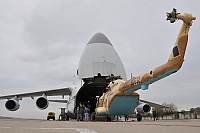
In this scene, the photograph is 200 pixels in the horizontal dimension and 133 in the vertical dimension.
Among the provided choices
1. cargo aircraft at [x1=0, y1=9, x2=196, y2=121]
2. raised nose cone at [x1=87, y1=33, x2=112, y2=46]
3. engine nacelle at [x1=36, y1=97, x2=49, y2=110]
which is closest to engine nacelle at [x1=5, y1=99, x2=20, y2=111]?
cargo aircraft at [x1=0, y1=9, x2=196, y2=121]

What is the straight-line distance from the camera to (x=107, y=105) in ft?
44.3

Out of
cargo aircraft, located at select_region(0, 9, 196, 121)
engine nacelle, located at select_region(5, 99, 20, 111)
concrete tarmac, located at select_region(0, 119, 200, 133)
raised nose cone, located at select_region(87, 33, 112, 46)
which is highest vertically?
raised nose cone, located at select_region(87, 33, 112, 46)

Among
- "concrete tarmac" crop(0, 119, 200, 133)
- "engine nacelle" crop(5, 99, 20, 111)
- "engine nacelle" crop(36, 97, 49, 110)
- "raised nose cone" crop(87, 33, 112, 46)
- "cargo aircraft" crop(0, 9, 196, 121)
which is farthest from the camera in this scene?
"raised nose cone" crop(87, 33, 112, 46)

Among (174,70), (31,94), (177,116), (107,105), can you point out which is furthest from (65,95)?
(174,70)

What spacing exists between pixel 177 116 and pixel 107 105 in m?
15.6

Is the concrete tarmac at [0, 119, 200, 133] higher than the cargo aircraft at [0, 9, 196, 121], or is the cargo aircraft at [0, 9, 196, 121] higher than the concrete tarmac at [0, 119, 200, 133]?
the cargo aircraft at [0, 9, 196, 121]

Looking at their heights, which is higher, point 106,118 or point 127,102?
point 127,102

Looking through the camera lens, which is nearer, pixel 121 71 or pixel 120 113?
pixel 120 113

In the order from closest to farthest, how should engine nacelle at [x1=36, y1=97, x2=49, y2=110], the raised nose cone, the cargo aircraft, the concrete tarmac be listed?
1. the concrete tarmac
2. the cargo aircraft
3. engine nacelle at [x1=36, y1=97, x2=49, y2=110]
4. the raised nose cone

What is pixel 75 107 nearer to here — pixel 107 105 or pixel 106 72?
pixel 106 72

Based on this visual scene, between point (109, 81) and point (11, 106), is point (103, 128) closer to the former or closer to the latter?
point (109, 81)

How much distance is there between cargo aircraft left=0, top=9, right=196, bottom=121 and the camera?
9.66 meters

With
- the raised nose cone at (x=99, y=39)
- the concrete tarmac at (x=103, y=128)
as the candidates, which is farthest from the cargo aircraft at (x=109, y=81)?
the concrete tarmac at (x=103, y=128)

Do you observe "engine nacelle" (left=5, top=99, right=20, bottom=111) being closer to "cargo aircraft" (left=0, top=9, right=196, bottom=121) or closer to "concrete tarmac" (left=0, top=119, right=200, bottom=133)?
"cargo aircraft" (left=0, top=9, right=196, bottom=121)
